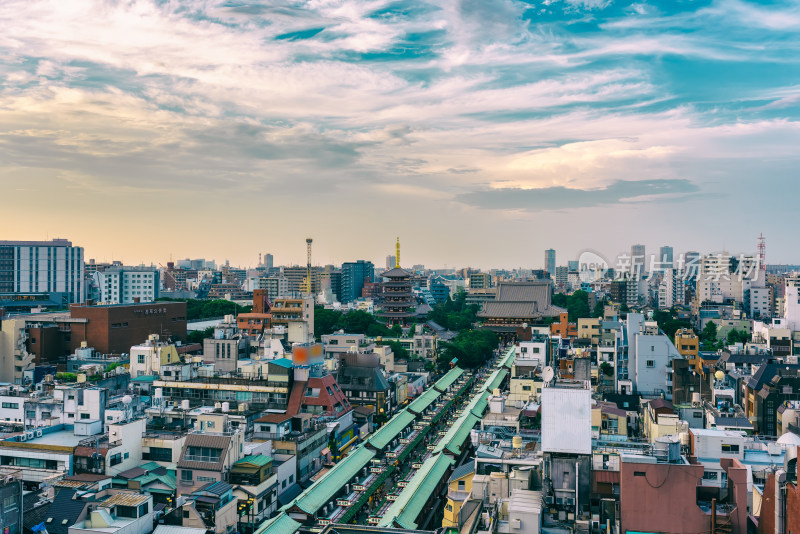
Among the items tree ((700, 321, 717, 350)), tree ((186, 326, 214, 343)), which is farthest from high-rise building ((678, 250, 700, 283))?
tree ((186, 326, 214, 343))

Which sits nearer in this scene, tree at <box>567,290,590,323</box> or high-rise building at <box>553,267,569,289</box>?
tree at <box>567,290,590,323</box>

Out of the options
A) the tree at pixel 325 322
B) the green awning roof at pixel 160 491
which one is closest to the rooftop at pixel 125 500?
the green awning roof at pixel 160 491

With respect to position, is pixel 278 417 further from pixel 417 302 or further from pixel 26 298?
pixel 417 302

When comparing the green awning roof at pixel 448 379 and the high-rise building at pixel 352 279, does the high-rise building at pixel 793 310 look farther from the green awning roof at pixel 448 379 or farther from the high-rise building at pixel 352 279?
the high-rise building at pixel 352 279

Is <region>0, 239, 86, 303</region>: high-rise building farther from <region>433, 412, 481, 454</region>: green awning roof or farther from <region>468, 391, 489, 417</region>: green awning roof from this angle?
<region>433, 412, 481, 454</region>: green awning roof

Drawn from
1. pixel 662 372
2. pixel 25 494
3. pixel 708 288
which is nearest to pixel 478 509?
pixel 25 494

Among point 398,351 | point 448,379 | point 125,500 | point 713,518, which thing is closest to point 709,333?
point 398,351
